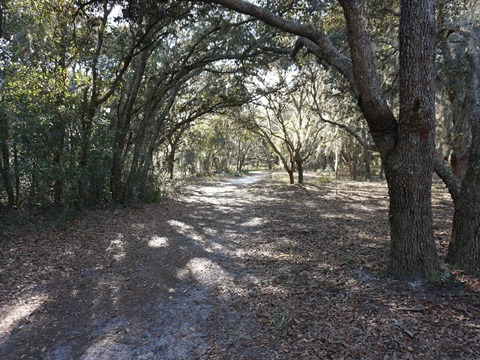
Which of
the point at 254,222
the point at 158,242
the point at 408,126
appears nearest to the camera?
the point at 408,126

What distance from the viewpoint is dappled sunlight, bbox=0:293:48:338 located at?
137 inches

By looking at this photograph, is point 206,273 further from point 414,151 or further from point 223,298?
→ point 414,151

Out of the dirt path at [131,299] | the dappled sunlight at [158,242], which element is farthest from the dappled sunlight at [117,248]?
the dappled sunlight at [158,242]

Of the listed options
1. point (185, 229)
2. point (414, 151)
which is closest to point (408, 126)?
point (414, 151)

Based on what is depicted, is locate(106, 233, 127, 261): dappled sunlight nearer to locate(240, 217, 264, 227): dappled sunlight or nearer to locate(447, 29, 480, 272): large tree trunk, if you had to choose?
A: locate(240, 217, 264, 227): dappled sunlight

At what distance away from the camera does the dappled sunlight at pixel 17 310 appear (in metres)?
A: 3.48

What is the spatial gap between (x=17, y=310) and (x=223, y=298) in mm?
2760

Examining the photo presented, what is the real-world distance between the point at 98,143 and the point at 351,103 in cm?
1044

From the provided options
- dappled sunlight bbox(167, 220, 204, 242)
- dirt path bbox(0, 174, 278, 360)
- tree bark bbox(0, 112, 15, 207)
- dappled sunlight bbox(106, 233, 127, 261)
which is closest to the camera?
dirt path bbox(0, 174, 278, 360)

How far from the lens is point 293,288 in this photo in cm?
399

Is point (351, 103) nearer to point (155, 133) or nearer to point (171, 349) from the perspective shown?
point (155, 133)

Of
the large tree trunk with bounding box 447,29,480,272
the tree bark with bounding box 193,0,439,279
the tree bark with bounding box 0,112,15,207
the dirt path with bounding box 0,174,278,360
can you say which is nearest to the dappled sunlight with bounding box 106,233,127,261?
the dirt path with bounding box 0,174,278,360

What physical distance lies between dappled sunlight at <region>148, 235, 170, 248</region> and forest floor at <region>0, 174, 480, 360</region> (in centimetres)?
3

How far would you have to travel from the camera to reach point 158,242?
22.5 ft
